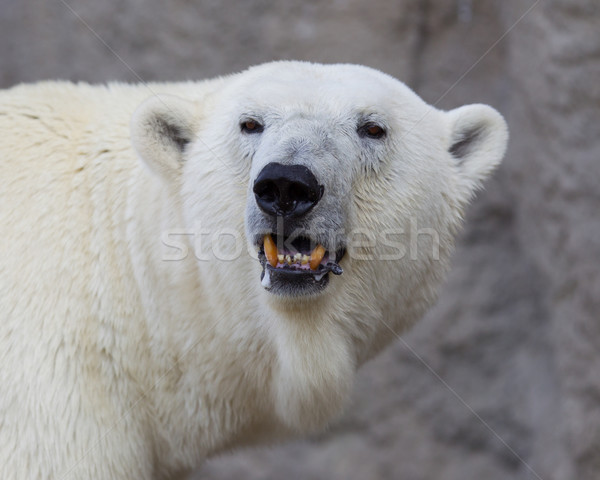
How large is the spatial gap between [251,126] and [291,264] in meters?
0.43

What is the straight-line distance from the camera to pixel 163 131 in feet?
7.14

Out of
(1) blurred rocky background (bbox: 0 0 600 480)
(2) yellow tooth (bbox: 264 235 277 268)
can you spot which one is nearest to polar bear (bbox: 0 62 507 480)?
(2) yellow tooth (bbox: 264 235 277 268)

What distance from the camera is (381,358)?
4121 mm

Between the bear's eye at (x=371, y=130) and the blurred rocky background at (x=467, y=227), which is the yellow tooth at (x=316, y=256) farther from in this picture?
the blurred rocky background at (x=467, y=227)

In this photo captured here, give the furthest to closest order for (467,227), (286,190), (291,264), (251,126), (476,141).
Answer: (467,227) < (476,141) < (251,126) < (291,264) < (286,190)

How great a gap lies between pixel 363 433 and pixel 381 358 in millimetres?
452

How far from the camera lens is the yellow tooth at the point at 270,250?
1.91 m

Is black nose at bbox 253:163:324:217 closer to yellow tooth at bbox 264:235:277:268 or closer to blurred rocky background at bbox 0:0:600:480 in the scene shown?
yellow tooth at bbox 264:235:277:268

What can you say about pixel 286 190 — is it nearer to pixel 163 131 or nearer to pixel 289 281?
pixel 289 281

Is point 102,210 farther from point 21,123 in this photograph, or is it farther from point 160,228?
point 21,123

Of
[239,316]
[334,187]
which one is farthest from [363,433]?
[334,187]

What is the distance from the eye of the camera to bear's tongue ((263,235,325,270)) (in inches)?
75.3

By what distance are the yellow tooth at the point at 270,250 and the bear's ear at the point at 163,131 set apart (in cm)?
43

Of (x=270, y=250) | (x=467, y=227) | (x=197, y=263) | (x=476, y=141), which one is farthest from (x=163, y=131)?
(x=467, y=227)
